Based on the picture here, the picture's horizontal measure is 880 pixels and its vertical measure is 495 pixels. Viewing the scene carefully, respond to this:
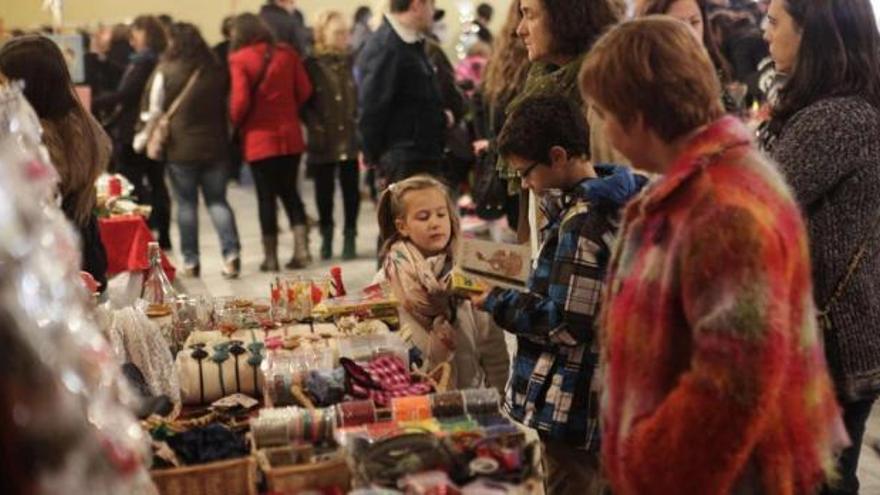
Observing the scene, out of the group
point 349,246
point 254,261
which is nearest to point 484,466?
point 349,246

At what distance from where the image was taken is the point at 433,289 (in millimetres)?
3654

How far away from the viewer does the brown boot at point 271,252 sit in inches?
332

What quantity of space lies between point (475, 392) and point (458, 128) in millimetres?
4953

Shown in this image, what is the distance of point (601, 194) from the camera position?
9.48 ft

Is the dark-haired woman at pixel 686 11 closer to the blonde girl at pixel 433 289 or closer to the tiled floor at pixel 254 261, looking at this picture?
the blonde girl at pixel 433 289

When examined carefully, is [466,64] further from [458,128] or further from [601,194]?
[601,194]

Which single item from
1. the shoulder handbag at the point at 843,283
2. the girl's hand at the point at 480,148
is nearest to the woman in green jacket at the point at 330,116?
the girl's hand at the point at 480,148

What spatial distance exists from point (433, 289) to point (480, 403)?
3.26 ft

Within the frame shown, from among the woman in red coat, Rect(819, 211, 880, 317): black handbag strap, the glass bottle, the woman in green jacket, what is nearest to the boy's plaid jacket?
Rect(819, 211, 880, 317): black handbag strap

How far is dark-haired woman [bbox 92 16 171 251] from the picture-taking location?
9.04 meters

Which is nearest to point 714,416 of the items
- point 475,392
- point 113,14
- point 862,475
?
point 475,392

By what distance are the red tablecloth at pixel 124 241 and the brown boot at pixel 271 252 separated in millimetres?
2278

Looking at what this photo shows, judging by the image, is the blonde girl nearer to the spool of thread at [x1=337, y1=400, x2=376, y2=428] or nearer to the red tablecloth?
the spool of thread at [x1=337, y1=400, x2=376, y2=428]

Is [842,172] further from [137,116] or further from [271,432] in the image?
[137,116]
